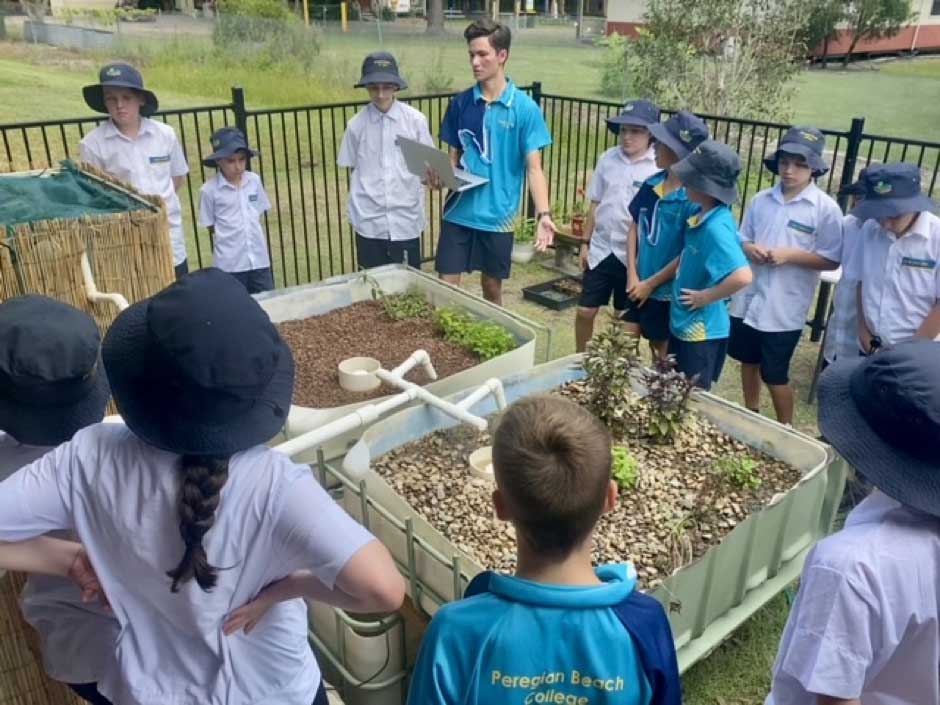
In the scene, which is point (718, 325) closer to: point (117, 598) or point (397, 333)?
point (397, 333)

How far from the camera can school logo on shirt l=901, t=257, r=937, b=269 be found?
3523 millimetres

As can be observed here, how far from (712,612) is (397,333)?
7.38 feet

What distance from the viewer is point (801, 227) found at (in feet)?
13.1

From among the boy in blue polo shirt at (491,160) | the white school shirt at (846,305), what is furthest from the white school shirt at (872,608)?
the boy in blue polo shirt at (491,160)

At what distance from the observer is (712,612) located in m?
2.71

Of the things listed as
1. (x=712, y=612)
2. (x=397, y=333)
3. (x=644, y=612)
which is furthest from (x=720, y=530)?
(x=397, y=333)

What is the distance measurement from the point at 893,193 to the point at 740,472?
1.50m

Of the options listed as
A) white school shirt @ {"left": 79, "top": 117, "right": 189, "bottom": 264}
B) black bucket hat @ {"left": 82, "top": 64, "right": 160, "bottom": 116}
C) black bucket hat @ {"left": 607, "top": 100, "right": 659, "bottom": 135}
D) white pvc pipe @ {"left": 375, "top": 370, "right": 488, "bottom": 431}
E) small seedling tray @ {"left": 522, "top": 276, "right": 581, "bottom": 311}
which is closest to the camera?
white pvc pipe @ {"left": 375, "top": 370, "right": 488, "bottom": 431}

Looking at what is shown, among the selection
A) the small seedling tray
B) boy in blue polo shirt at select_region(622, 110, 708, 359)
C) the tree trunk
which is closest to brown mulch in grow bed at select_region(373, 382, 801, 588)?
boy in blue polo shirt at select_region(622, 110, 708, 359)

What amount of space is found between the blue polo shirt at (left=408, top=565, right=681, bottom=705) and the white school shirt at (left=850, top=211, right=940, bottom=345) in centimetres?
287

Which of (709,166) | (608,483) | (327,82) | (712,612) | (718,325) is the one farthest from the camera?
(327,82)

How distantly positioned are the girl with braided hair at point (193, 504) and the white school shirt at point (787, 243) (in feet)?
10.6

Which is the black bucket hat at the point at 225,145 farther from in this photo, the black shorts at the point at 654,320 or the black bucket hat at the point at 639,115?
the black shorts at the point at 654,320

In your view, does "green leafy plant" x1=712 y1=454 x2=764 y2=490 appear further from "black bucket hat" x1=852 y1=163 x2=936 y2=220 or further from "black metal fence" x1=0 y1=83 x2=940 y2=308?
"black metal fence" x1=0 y1=83 x2=940 y2=308
